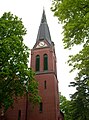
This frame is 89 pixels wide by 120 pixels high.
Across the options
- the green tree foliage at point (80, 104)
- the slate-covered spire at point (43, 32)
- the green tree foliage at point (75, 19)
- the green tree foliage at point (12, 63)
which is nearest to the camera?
the green tree foliage at point (75, 19)

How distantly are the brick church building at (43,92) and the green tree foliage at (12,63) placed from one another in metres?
6.64

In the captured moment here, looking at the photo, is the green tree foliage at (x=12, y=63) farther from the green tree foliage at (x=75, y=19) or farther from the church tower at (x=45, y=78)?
the green tree foliage at (x=75, y=19)

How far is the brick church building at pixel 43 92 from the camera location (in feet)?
81.3

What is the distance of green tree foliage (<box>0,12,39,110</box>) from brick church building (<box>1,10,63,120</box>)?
6637mm

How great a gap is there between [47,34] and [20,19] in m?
15.1

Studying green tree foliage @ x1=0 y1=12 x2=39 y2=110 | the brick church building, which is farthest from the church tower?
green tree foliage @ x1=0 y1=12 x2=39 y2=110

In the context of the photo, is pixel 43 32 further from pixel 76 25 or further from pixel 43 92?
pixel 76 25

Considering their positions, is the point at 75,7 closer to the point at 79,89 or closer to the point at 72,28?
the point at 72,28

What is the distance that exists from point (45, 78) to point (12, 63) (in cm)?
1107

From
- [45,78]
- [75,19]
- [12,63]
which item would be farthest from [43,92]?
[75,19]

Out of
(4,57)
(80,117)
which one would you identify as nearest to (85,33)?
(4,57)

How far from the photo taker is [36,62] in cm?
2984

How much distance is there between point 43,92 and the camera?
86.7ft

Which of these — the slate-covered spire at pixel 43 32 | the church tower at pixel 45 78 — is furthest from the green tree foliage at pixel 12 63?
the slate-covered spire at pixel 43 32
